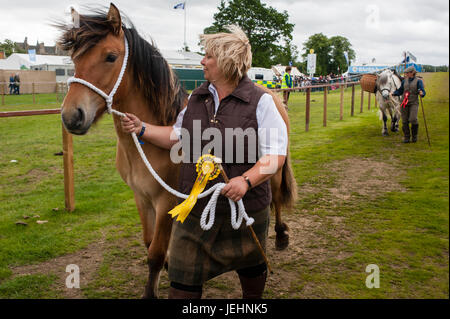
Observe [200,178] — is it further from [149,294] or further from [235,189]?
[149,294]

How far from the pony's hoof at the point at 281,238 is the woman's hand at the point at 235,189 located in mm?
2051

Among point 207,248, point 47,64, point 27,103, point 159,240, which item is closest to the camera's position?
point 207,248

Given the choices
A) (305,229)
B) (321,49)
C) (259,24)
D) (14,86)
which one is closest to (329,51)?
(321,49)

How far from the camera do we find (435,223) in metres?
4.14

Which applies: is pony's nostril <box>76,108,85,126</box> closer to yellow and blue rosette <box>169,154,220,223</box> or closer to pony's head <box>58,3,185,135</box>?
pony's head <box>58,3,185,135</box>

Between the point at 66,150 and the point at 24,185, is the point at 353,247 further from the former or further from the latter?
the point at 24,185

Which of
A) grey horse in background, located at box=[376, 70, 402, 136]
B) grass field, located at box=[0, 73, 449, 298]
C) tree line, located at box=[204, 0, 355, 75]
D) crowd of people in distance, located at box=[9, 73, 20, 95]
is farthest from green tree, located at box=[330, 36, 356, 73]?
grass field, located at box=[0, 73, 449, 298]

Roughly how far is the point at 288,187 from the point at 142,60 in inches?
81.1

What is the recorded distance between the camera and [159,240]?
9.17 feet

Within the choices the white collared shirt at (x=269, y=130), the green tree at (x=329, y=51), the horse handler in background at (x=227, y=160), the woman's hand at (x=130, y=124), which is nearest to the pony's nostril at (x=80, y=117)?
the woman's hand at (x=130, y=124)

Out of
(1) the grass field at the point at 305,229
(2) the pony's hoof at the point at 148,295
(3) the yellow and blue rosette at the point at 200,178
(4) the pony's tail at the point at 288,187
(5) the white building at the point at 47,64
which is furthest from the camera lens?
(5) the white building at the point at 47,64

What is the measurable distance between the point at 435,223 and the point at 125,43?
3.81 meters

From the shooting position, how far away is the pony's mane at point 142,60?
2176mm

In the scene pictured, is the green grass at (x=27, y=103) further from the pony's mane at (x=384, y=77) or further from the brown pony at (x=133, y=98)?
the brown pony at (x=133, y=98)
